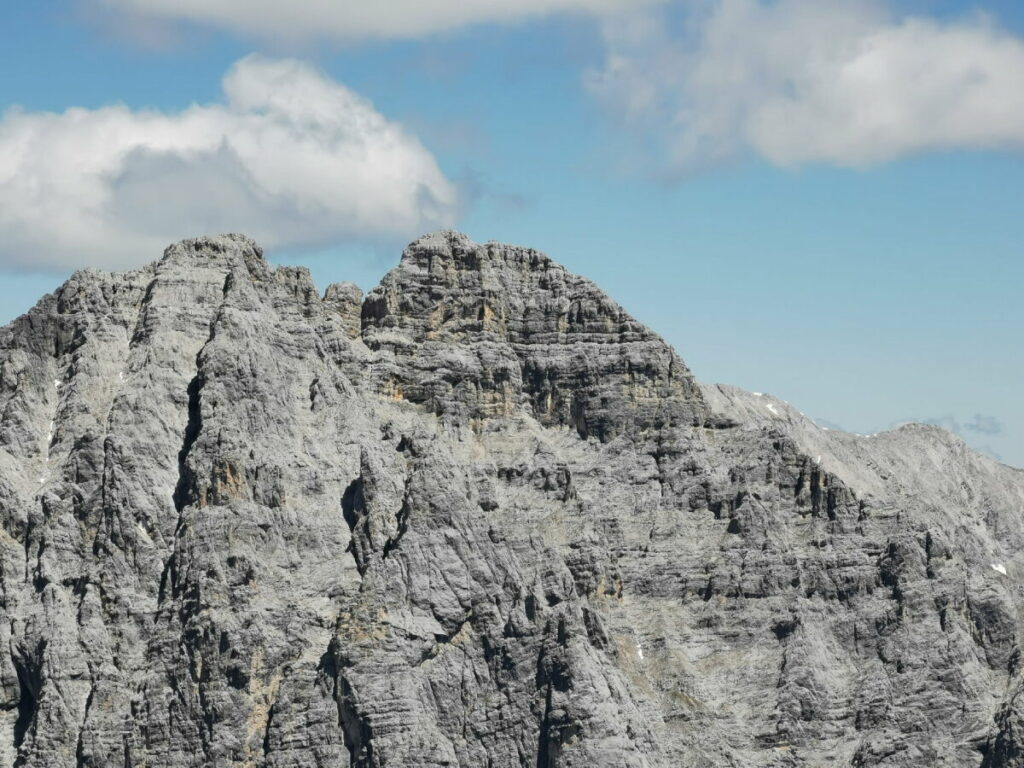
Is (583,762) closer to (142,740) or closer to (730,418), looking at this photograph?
(142,740)

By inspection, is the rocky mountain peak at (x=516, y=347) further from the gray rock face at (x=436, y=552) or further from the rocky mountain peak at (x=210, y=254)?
the rocky mountain peak at (x=210, y=254)

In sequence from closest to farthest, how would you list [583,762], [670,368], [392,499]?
1. [583,762]
2. [392,499]
3. [670,368]

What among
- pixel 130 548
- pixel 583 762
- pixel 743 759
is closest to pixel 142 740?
pixel 130 548

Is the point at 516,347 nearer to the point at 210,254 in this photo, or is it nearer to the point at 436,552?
the point at 210,254

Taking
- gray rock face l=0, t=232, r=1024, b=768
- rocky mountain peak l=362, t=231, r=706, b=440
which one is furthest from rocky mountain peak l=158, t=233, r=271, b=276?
rocky mountain peak l=362, t=231, r=706, b=440

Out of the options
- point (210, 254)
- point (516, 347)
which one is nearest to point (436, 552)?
point (516, 347)

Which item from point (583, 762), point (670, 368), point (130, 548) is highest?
point (670, 368)

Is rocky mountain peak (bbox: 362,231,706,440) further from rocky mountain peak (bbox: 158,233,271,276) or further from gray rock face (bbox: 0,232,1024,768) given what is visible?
rocky mountain peak (bbox: 158,233,271,276)

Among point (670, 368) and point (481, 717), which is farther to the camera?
point (670, 368)

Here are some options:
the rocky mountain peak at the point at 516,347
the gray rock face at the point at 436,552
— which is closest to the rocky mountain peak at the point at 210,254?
the gray rock face at the point at 436,552
